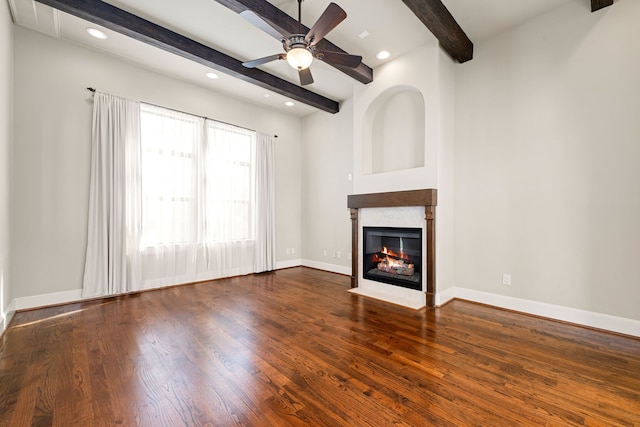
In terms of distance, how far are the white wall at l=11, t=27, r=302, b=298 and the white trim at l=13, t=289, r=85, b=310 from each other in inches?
2.4

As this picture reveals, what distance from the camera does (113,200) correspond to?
370 cm

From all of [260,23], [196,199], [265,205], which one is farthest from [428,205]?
[196,199]

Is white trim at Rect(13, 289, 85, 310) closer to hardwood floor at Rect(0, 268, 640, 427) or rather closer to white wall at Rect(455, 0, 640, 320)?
hardwood floor at Rect(0, 268, 640, 427)

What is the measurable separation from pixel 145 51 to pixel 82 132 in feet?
4.51

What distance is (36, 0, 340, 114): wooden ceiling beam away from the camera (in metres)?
2.75

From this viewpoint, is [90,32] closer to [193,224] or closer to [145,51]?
[145,51]

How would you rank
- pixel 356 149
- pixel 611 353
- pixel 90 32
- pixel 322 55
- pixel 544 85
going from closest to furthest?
1. pixel 611 353
2. pixel 322 55
3. pixel 544 85
4. pixel 90 32
5. pixel 356 149

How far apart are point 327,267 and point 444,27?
427cm

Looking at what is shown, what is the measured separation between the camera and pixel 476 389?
1.78 m

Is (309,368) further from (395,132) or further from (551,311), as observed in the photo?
(395,132)

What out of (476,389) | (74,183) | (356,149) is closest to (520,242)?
(476,389)

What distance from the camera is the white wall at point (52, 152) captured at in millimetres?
3195

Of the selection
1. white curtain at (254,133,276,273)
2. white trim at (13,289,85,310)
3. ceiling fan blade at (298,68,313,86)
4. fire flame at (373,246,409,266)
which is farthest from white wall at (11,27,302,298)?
fire flame at (373,246,409,266)

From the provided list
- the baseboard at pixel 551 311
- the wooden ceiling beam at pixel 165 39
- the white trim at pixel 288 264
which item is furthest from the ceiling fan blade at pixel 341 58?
the white trim at pixel 288 264
